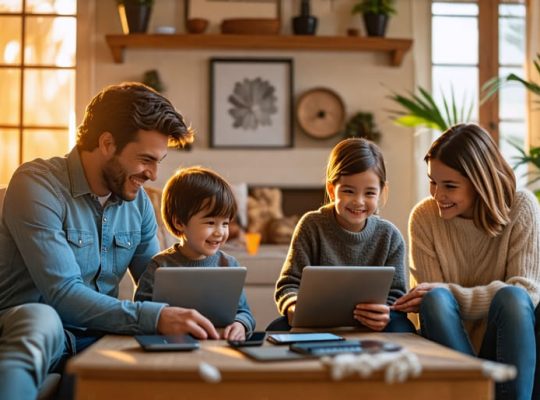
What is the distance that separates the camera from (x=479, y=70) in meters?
5.62

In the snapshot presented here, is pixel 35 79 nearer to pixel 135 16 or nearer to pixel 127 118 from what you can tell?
pixel 135 16

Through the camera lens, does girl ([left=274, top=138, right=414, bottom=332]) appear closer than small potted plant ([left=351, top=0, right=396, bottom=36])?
Yes

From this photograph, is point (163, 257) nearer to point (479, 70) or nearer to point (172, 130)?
point (172, 130)

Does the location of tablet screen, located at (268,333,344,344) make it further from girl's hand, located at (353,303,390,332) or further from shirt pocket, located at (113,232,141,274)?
shirt pocket, located at (113,232,141,274)

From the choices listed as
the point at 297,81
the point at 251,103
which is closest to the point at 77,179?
the point at 251,103

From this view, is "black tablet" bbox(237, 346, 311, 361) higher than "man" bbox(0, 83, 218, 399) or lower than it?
lower

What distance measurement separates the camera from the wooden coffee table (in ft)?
5.01

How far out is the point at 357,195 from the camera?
2416mm

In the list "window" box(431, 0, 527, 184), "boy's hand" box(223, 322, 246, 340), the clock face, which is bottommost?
"boy's hand" box(223, 322, 246, 340)

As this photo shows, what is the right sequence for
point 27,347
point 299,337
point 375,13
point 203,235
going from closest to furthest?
point 27,347 → point 299,337 → point 203,235 → point 375,13

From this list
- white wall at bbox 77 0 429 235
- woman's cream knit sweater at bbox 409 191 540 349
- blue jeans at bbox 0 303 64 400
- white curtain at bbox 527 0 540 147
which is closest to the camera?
blue jeans at bbox 0 303 64 400

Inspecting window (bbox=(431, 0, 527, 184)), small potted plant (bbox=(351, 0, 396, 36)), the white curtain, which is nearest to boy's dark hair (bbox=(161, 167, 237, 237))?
small potted plant (bbox=(351, 0, 396, 36))

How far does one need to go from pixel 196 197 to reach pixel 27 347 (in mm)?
696

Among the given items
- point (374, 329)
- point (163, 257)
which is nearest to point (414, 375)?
point (374, 329)
